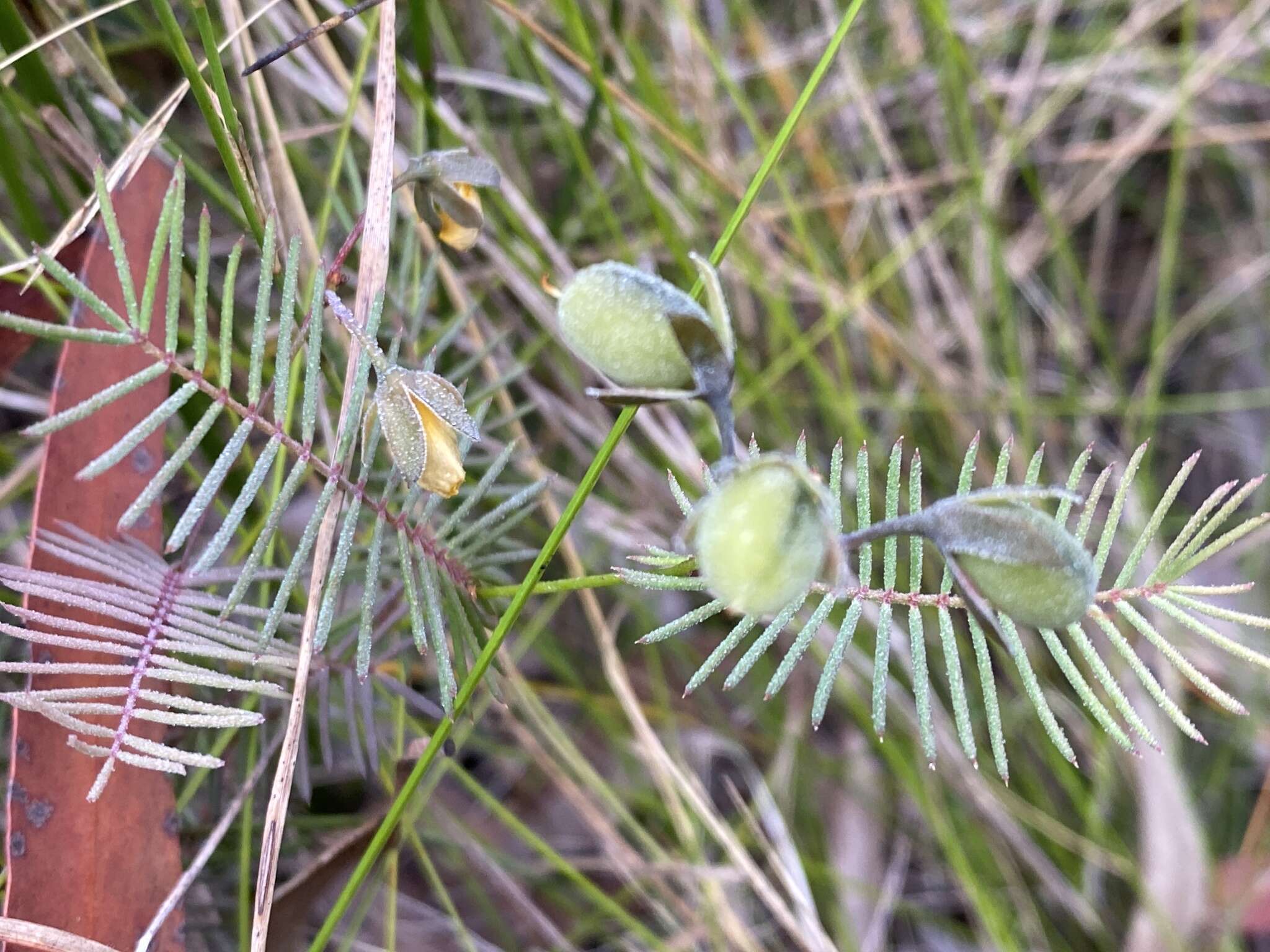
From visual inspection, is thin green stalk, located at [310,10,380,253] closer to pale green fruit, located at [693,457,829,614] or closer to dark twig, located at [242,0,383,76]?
dark twig, located at [242,0,383,76]

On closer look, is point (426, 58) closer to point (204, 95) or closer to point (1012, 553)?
point (204, 95)

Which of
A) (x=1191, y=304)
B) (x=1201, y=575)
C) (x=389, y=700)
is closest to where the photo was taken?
(x=389, y=700)

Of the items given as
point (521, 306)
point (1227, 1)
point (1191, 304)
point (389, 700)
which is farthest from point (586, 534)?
point (1227, 1)

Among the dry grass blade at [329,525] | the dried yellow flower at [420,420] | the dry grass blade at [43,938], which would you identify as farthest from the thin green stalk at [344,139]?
the dry grass blade at [43,938]

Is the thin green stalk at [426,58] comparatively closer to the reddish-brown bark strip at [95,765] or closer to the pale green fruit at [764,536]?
the reddish-brown bark strip at [95,765]

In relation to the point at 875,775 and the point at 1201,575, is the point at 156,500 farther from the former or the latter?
the point at 1201,575

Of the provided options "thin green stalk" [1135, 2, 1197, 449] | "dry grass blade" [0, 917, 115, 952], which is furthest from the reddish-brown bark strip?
"thin green stalk" [1135, 2, 1197, 449]
